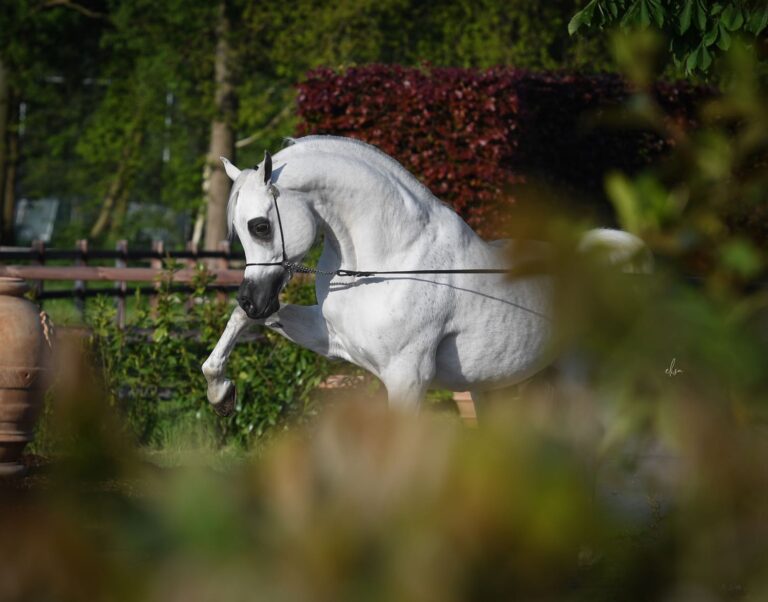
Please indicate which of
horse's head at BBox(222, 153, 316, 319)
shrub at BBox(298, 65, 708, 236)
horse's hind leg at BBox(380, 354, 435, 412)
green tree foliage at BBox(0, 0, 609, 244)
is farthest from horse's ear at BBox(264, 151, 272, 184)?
green tree foliage at BBox(0, 0, 609, 244)

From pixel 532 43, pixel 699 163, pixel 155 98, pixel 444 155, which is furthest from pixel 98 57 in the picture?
pixel 699 163

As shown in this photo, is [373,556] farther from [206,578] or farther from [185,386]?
[185,386]

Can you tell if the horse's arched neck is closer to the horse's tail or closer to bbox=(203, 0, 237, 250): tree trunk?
the horse's tail

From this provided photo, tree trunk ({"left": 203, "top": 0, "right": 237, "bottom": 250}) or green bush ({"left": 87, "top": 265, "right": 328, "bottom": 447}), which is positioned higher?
green bush ({"left": 87, "top": 265, "right": 328, "bottom": 447})

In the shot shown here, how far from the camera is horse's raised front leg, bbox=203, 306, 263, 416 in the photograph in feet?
21.0

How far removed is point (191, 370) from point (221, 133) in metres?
14.7

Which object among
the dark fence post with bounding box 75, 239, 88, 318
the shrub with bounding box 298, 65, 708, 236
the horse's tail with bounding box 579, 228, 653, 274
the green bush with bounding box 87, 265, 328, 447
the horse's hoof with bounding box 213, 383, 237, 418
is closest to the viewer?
the horse's tail with bounding box 579, 228, 653, 274

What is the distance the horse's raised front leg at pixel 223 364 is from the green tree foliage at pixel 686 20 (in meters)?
2.11

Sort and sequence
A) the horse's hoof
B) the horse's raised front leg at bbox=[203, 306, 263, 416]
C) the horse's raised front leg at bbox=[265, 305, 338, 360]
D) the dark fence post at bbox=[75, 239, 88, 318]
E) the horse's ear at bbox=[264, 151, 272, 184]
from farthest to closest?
the dark fence post at bbox=[75, 239, 88, 318] < the horse's hoof < the horse's raised front leg at bbox=[203, 306, 263, 416] < the horse's raised front leg at bbox=[265, 305, 338, 360] < the horse's ear at bbox=[264, 151, 272, 184]

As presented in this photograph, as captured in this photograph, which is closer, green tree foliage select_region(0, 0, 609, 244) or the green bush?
the green bush

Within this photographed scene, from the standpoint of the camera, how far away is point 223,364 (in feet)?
21.5

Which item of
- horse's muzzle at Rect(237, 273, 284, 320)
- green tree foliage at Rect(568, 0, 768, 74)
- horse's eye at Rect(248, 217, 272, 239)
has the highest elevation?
green tree foliage at Rect(568, 0, 768, 74)

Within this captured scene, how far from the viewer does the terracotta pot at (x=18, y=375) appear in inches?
285

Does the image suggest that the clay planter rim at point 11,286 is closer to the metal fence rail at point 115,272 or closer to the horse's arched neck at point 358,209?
the metal fence rail at point 115,272
